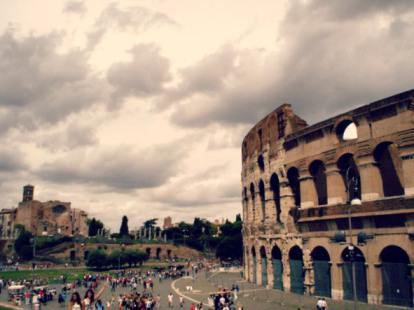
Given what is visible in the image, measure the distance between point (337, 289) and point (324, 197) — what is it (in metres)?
7.80

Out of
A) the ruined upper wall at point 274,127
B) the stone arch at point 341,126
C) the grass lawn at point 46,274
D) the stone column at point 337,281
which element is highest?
the ruined upper wall at point 274,127

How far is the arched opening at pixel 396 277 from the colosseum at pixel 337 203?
0.19ft

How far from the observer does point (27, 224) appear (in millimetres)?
107812

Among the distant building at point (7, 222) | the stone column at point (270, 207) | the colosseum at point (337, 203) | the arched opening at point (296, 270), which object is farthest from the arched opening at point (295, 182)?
the distant building at point (7, 222)

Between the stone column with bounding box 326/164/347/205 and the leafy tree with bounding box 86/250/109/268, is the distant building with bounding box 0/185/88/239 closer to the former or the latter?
the leafy tree with bounding box 86/250/109/268

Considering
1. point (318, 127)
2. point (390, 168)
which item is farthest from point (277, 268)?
point (390, 168)

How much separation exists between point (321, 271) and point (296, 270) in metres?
2.84

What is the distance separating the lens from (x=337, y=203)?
28.9 m

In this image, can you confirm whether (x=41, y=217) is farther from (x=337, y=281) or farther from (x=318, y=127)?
(x=337, y=281)

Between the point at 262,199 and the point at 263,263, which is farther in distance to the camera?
the point at 262,199

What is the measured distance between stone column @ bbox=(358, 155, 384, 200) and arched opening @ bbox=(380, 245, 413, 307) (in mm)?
3388

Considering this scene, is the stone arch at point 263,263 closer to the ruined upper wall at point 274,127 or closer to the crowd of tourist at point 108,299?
the crowd of tourist at point 108,299

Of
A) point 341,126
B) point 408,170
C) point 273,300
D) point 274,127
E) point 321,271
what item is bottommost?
point 273,300

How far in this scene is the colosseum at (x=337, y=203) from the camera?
24.9 m
